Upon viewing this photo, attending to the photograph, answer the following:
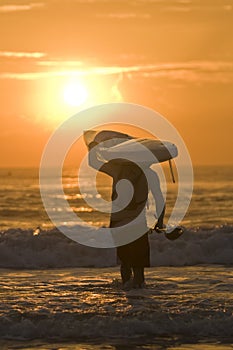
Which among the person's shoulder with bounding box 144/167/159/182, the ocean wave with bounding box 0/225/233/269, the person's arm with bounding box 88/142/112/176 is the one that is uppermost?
the person's arm with bounding box 88/142/112/176

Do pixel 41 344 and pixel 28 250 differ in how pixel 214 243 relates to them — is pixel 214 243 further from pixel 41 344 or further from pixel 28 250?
pixel 41 344

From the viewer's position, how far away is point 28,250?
62.6ft

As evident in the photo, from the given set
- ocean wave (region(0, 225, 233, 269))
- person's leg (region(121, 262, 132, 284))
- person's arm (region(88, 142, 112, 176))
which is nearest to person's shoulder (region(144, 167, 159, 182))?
person's arm (region(88, 142, 112, 176))

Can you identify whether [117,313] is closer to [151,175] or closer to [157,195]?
[157,195]

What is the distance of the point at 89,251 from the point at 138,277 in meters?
7.12

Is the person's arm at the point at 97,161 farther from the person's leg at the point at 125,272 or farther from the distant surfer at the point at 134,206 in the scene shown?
the person's leg at the point at 125,272

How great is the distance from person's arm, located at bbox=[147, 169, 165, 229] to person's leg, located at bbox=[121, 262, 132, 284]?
86cm

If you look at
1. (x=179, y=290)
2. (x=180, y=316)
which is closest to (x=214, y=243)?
(x=179, y=290)

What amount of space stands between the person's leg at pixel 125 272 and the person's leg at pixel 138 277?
8 centimetres

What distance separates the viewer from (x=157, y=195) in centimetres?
1127

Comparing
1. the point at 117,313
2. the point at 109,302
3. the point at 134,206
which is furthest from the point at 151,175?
the point at 117,313

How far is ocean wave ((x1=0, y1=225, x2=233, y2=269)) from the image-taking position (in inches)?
700

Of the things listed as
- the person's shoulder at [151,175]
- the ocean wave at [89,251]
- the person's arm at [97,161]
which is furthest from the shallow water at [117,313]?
the ocean wave at [89,251]

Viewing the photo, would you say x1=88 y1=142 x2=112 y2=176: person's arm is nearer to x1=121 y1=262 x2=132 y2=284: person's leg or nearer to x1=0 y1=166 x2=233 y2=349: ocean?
x1=121 y1=262 x2=132 y2=284: person's leg
